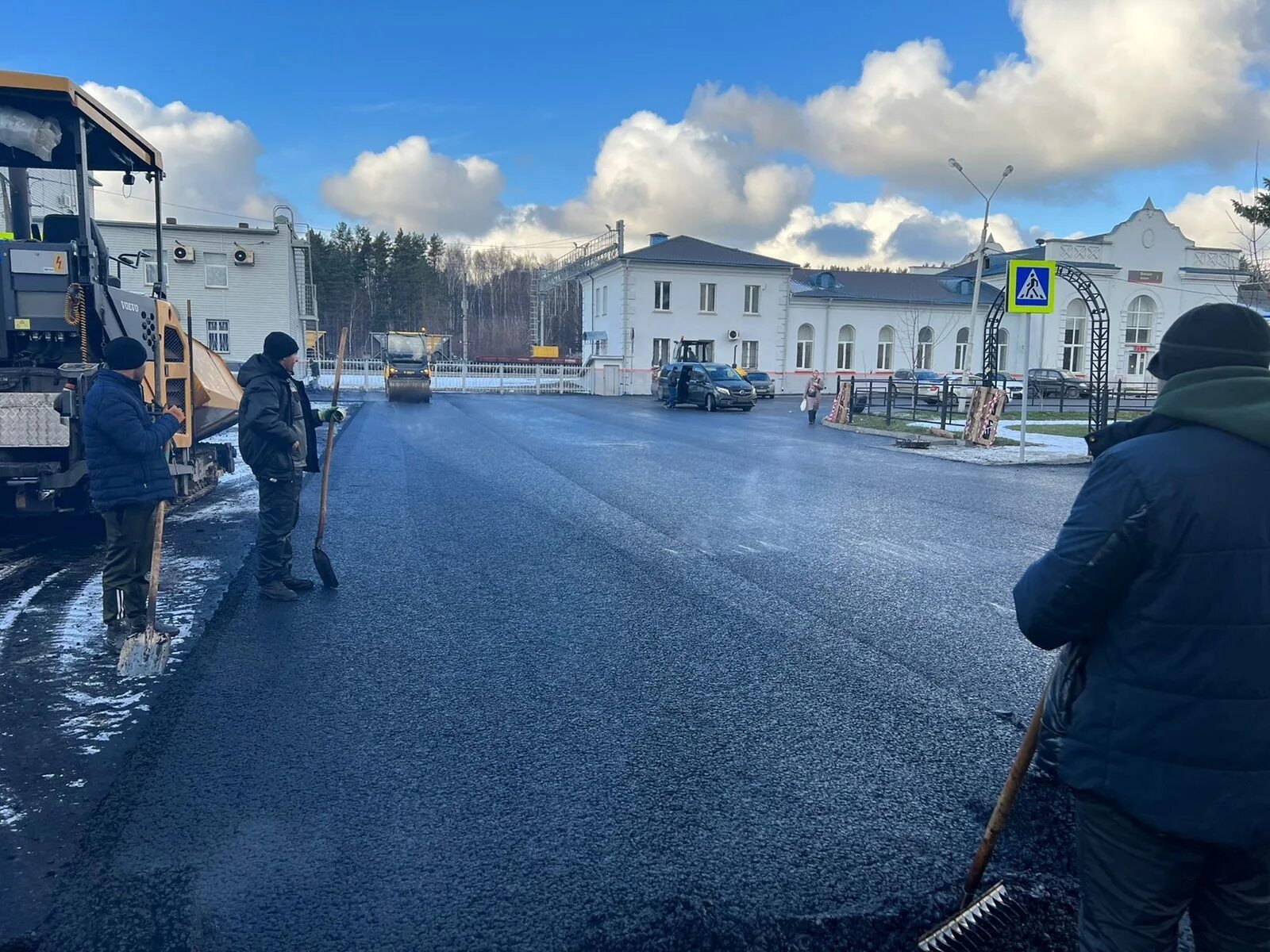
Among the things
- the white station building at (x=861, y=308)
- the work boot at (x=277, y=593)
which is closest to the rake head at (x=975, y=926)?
the work boot at (x=277, y=593)

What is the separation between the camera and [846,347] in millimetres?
56125

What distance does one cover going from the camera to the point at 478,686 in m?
5.03

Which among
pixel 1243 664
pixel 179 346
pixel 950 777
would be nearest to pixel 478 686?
pixel 950 777

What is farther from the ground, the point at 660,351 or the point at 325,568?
the point at 660,351

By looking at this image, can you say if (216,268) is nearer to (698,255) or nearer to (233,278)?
(233,278)

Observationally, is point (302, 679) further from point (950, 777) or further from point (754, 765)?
point (950, 777)

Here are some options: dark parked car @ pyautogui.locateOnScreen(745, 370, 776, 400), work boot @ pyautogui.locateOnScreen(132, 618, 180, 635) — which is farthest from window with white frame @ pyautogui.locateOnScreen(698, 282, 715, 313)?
work boot @ pyautogui.locateOnScreen(132, 618, 180, 635)

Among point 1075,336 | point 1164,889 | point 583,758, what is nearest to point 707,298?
point 1075,336

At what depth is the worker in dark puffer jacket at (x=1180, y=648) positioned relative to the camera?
1.97 meters

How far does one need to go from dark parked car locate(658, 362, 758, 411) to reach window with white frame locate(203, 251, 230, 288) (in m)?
24.1

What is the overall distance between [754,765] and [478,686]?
167 centimetres

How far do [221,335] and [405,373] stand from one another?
49.8 feet

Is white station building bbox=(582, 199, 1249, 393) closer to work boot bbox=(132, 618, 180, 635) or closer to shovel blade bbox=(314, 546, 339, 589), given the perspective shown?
shovel blade bbox=(314, 546, 339, 589)

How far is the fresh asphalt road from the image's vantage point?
3.03 m
